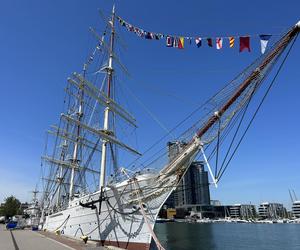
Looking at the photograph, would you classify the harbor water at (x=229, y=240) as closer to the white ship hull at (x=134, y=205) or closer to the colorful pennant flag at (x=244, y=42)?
the white ship hull at (x=134, y=205)

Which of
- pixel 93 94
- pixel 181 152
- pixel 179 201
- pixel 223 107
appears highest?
pixel 179 201

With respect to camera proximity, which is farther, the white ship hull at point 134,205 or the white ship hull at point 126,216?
the white ship hull at point 126,216

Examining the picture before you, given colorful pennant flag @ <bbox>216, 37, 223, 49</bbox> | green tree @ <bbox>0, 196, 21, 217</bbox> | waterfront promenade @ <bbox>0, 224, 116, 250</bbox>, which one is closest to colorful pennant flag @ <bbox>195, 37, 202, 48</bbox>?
colorful pennant flag @ <bbox>216, 37, 223, 49</bbox>

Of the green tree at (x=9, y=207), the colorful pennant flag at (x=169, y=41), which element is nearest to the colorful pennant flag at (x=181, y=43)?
the colorful pennant flag at (x=169, y=41)

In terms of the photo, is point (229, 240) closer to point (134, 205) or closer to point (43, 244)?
point (134, 205)

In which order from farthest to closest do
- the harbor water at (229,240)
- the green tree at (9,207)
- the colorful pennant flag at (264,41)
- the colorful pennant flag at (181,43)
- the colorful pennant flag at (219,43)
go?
the green tree at (9,207) → the harbor water at (229,240) → the colorful pennant flag at (181,43) → the colorful pennant flag at (219,43) → the colorful pennant flag at (264,41)

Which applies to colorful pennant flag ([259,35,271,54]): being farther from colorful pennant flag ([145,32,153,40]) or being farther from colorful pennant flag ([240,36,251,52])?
colorful pennant flag ([145,32,153,40])

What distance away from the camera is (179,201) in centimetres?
17862

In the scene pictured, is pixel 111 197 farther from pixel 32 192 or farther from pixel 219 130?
pixel 32 192

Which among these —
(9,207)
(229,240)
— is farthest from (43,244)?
(9,207)

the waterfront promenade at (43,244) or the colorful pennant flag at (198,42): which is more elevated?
the colorful pennant flag at (198,42)

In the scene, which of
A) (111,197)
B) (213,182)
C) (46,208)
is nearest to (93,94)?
(111,197)

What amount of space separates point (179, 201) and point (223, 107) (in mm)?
170890

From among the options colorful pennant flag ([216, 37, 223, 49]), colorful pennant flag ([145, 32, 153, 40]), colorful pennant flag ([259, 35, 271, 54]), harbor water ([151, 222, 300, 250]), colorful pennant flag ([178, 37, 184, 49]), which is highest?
colorful pennant flag ([145, 32, 153, 40])
